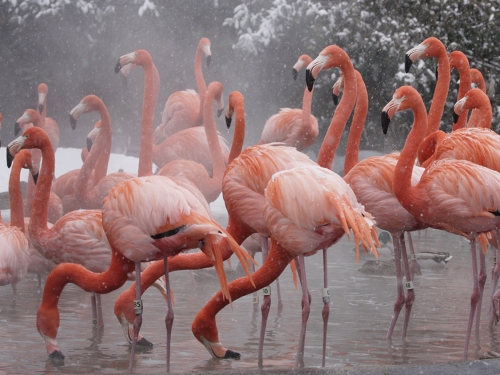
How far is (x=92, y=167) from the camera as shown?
6547 millimetres

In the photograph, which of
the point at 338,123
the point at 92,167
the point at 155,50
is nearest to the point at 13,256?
the point at 92,167

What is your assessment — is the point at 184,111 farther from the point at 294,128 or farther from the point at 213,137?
the point at 213,137

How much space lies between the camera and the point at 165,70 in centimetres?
1410

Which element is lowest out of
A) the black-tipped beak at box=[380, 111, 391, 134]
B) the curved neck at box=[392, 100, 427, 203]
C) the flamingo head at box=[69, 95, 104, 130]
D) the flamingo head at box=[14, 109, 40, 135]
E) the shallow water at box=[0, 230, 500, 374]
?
the shallow water at box=[0, 230, 500, 374]

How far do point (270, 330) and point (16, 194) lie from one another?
7.87ft

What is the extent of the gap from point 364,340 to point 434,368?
117 centimetres

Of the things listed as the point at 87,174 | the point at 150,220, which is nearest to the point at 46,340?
the point at 150,220

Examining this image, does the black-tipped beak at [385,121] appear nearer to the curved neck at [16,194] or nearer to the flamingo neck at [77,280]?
the flamingo neck at [77,280]

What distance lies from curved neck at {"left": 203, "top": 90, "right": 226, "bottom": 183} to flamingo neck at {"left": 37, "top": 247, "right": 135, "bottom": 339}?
2776 mm

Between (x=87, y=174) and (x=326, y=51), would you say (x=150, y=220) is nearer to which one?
(x=326, y=51)

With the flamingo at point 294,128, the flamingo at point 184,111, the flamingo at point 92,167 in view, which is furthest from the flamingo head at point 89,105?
the flamingo at point 184,111

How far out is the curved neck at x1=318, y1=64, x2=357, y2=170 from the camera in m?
4.88

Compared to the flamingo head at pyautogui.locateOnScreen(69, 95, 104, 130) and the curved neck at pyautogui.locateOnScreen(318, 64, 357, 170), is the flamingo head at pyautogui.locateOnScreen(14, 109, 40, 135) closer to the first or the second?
the flamingo head at pyautogui.locateOnScreen(69, 95, 104, 130)

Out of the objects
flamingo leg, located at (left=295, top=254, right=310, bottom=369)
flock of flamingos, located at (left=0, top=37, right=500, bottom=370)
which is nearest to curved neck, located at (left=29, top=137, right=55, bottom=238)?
flock of flamingos, located at (left=0, top=37, right=500, bottom=370)
